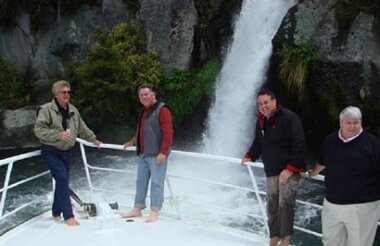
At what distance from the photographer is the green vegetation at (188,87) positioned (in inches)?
559

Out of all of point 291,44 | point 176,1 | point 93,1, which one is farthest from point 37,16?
point 291,44

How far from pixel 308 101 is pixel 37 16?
10194 mm

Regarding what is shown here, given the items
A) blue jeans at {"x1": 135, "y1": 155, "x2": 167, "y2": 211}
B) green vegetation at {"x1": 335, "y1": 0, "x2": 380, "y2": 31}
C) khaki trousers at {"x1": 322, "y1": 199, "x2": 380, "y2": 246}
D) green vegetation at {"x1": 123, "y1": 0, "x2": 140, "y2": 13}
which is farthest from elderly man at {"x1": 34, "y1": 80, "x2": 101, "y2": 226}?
green vegetation at {"x1": 123, "y1": 0, "x2": 140, "y2": 13}

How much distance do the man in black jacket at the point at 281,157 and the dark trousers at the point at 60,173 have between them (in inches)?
81.4

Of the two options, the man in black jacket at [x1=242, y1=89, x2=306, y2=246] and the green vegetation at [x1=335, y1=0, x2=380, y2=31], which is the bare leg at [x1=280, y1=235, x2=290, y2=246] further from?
the green vegetation at [x1=335, y1=0, x2=380, y2=31]

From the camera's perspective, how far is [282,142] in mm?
4328

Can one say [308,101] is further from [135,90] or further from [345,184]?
[345,184]

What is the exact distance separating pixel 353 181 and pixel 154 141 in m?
2.16

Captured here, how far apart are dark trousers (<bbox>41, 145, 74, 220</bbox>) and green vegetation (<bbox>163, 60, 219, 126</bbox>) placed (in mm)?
8939

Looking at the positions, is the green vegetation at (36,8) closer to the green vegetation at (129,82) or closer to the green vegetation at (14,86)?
the green vegetation at (14,86)

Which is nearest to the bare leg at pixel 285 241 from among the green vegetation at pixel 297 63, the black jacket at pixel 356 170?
the black jacket at pixel 356 170

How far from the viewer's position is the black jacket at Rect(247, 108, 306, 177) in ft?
13.9

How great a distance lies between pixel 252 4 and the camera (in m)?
14.4

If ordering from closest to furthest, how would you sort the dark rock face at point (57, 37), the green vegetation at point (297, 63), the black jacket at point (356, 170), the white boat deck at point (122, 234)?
1. the black jacket at point (356, 170)
2. the white boat deck at point (122, 234)
3. the green vegetation at point (297, 63)
4. the dark rock face at point (57, 37)
